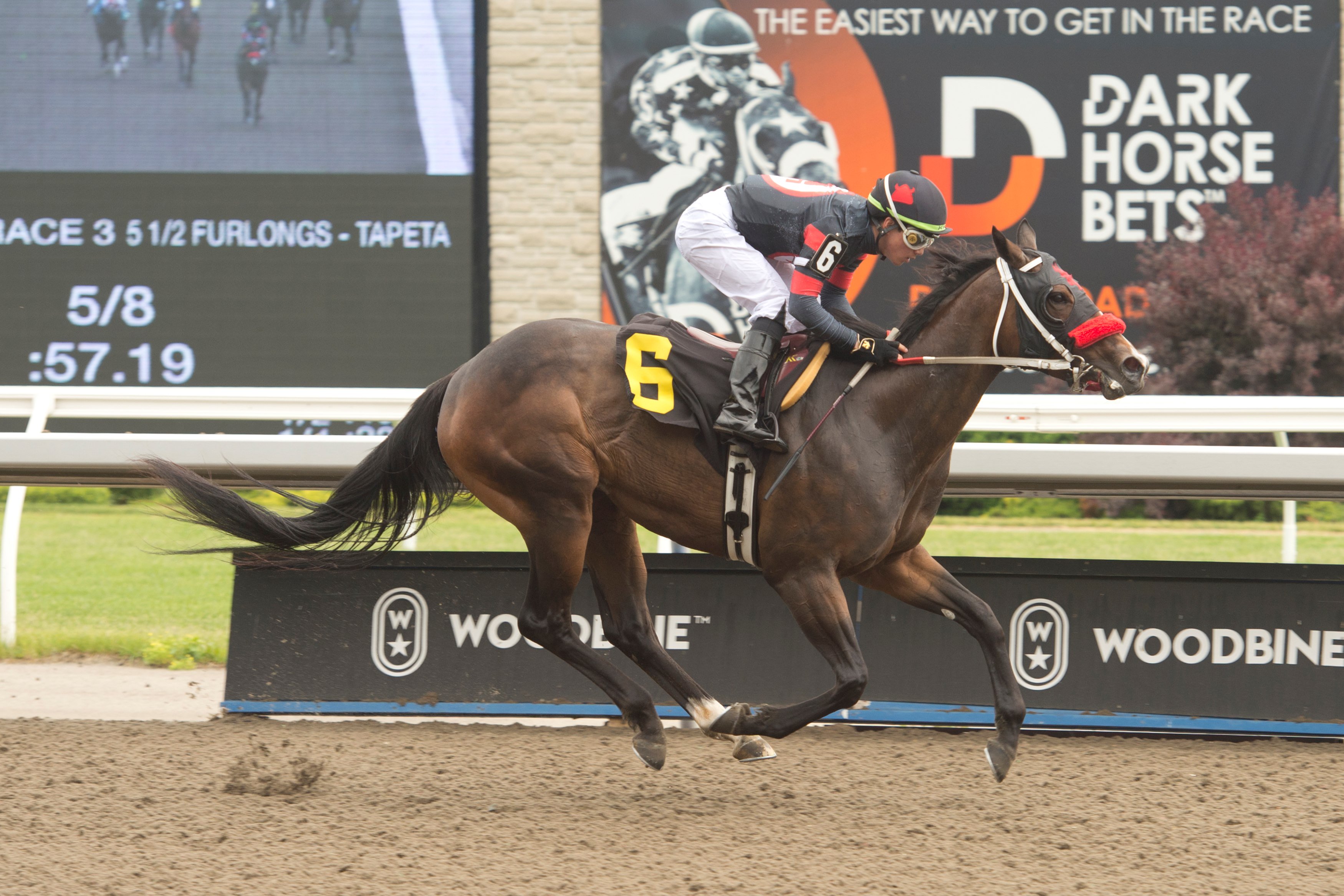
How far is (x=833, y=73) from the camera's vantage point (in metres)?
11.5

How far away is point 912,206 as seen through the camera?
3887 mm

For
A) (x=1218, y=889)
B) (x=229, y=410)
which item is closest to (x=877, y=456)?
(x=1218, y=889)

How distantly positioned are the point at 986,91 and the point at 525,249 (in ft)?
13.8

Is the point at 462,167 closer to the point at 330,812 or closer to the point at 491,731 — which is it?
the point at 491,731

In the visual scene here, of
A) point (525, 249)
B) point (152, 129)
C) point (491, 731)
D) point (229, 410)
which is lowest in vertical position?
point (491, 731)

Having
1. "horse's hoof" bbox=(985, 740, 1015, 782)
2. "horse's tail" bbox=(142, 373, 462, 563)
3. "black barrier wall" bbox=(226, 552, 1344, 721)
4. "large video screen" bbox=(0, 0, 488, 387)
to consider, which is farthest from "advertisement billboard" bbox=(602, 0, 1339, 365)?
"horse's hoof" bbox=(985, 740, 1015, 782)

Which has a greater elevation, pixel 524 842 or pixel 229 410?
pixel 229 410

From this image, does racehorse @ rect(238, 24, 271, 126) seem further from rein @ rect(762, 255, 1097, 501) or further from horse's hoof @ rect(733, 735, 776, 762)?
horse's hoof @ rect(733, 735, 776, 762)

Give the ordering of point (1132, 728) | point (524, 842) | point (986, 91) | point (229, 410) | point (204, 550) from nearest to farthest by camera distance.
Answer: point (524, 842) < point (204, 550) < point (1132, 728) < point (229, 410) < point (986, 91)

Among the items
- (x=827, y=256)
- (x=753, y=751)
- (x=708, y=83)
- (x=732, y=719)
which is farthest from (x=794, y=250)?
(x=708, y=83)

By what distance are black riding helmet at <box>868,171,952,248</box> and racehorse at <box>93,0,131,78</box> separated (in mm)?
9691

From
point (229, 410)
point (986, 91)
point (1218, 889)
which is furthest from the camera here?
point (986, 91)

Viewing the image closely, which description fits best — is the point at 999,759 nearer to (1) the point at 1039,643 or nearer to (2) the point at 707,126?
(1) the point at 1039,643

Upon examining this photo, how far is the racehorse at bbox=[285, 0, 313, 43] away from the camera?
11484 millimetres
